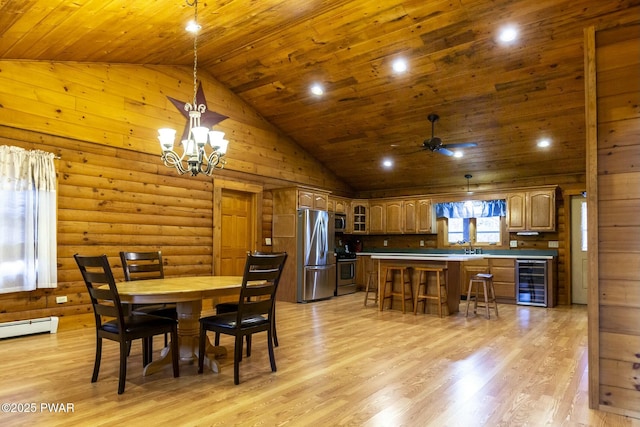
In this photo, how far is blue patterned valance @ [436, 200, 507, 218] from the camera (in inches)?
318

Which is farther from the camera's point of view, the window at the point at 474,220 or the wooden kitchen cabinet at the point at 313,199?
the window at the point at 474,220

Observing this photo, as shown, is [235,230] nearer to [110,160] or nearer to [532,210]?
[110,160]

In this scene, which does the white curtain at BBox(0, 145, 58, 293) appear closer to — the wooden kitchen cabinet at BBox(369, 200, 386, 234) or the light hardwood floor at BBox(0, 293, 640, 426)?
the light hardwood floor at BBox(0, 293, 640, 426)

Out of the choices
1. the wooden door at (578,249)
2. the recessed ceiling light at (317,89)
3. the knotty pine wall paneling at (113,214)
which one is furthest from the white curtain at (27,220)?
the wooden door at (578,249)

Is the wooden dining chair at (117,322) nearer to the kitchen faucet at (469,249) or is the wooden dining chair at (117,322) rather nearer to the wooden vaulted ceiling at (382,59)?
the wooden vaulted ceiling at (382,59)

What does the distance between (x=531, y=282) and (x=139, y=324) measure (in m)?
6.59

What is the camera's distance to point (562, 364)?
3711 millimetres

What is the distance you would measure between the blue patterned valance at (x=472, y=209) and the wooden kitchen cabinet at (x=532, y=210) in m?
0.27

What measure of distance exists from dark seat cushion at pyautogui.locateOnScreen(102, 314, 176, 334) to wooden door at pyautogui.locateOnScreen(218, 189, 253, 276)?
354 cm

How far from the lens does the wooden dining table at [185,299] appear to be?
9.59ft

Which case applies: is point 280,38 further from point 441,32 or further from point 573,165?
point 573,165

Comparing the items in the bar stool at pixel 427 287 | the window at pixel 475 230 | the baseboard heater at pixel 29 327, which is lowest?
the baseboard heater at pixel 29 327

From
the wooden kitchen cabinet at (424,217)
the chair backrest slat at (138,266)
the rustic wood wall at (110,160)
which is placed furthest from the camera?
the wooden kitchen cabinet at (424,217)

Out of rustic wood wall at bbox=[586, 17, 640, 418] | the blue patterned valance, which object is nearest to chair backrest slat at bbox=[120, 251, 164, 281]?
rustic wood wall at bbox=[586, 17, 640, 418]
